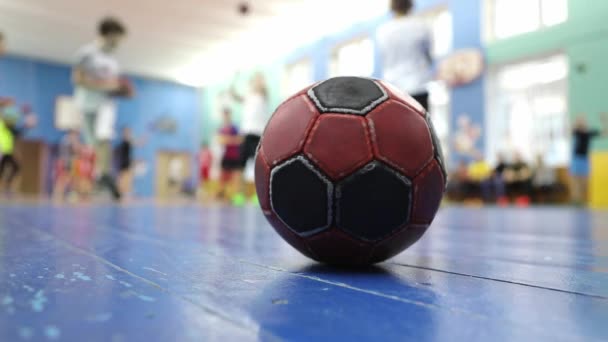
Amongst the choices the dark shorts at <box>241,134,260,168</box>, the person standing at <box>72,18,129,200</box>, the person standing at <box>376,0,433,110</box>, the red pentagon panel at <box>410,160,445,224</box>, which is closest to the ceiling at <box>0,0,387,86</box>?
the dark shorts at <box>241,134,260,168</box>

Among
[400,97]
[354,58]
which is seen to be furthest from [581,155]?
[400,97]

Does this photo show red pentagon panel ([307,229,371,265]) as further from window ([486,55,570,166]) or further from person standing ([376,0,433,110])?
window ([486,55,570,166])

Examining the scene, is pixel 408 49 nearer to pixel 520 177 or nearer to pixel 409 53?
pixel 409 53

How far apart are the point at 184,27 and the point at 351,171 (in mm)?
11691

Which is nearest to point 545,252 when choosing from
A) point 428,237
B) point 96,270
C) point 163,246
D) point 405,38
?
point 428,237

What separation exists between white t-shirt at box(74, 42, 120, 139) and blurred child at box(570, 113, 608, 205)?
7342 millimetres

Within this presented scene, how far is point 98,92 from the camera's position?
5.27m

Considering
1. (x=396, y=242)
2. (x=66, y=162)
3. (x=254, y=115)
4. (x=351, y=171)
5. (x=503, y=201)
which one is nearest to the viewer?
(x=351, y=171)

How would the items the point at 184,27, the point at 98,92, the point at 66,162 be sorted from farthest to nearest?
1. the point at 66,162
2. the point at 184,27
3. the point at 98,92

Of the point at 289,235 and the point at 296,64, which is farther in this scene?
the point at 296,64

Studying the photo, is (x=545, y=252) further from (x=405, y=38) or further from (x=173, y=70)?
(x=173, y=70)

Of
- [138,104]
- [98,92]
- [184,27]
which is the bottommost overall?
[98,92]

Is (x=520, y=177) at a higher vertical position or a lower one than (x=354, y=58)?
lower

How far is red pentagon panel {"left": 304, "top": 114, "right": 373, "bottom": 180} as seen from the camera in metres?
0.96
